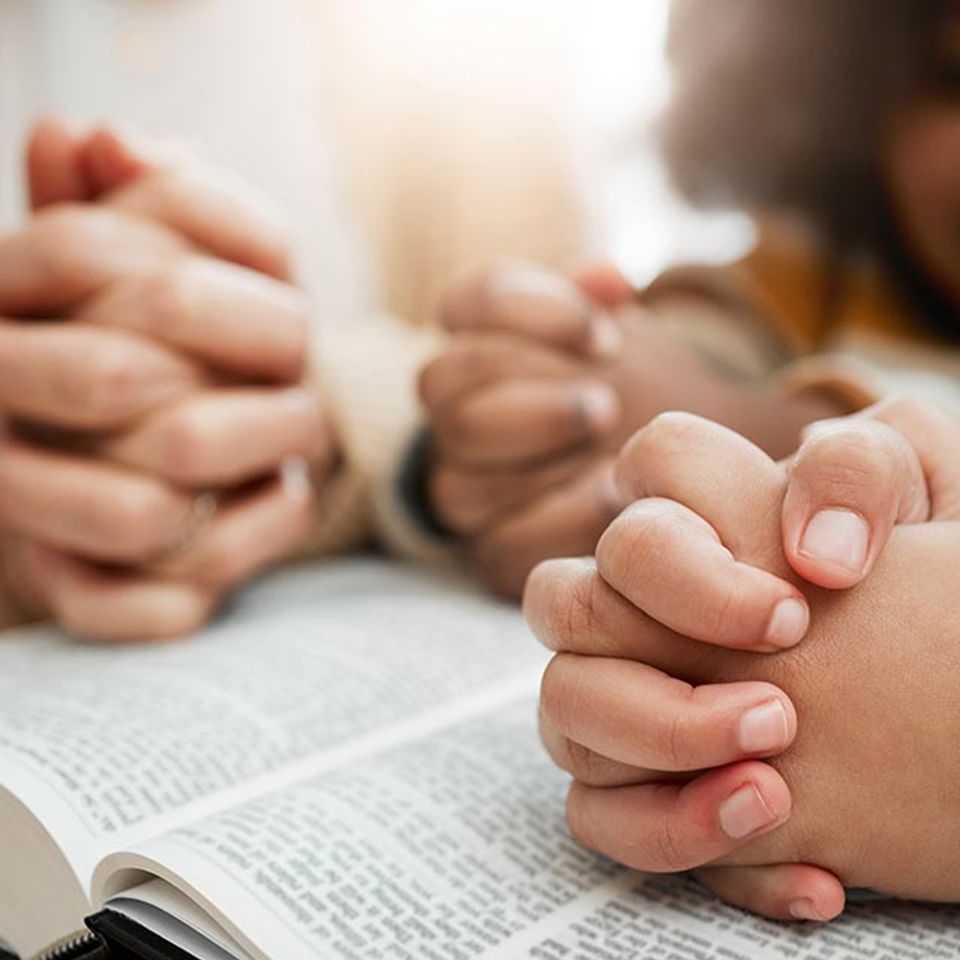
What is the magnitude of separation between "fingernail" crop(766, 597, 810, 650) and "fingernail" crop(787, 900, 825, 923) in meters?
0.07

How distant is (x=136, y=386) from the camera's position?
53cm

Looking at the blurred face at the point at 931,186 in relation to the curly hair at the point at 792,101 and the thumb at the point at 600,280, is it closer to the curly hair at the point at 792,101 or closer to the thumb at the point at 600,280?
the curly hair at the point at 792,101

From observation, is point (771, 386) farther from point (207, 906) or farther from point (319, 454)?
point (207, 906)

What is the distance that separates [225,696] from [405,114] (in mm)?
955

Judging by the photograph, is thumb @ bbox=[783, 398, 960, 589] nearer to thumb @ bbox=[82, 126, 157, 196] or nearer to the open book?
the open book

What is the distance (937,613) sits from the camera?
0.94ft

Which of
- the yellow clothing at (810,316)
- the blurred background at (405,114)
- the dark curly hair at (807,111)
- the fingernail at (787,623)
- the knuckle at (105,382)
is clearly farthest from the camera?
the blurred background at (405,114)

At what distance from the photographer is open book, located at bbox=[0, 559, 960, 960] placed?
11.3 inches

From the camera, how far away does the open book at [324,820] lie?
29 centimetres

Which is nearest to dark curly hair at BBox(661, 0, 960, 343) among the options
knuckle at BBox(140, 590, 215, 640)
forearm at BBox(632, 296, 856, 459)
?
forearm at BBox(632, 296, 856, 459)

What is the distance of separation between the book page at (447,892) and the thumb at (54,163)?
0.40 metres

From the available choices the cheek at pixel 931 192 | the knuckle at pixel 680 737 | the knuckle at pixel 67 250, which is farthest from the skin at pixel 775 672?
the cheek at pixel 931 192

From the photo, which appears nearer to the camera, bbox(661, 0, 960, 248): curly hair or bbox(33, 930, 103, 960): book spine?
bbox(33, 930, 103, 960): book spine

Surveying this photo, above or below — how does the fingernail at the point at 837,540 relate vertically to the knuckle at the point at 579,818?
above
